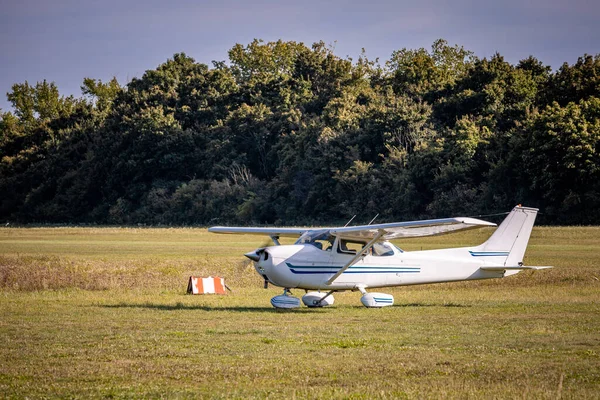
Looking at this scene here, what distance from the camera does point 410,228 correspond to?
17844 millimetres

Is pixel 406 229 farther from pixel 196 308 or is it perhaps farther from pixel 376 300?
pixel 196 308

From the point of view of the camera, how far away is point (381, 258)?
63.3 feet

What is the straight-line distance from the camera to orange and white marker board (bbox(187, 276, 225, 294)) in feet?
74.0

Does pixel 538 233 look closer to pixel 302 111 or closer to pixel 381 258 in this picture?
pixel 381 258

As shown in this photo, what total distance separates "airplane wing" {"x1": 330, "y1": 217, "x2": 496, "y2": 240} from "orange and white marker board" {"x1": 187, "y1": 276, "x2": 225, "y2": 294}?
207 inches

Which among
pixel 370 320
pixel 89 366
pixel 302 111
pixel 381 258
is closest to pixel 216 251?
pixel 381 258

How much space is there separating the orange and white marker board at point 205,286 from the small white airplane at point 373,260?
301 centimetres

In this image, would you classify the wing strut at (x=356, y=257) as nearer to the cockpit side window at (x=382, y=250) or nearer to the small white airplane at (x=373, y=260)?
the small white airplane at (x=373, y=260)

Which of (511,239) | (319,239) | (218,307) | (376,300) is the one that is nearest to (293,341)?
(376,300)

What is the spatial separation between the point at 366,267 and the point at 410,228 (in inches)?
68.5

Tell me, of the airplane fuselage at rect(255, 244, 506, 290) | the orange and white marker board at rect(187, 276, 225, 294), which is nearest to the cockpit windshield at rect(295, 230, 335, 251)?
the airplane fuselage at rect(255, 244, 506, 290)

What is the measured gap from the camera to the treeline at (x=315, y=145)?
2124 inches

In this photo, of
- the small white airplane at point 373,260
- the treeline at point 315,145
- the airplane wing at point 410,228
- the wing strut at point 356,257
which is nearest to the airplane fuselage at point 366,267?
the small white airplane at point 373,260

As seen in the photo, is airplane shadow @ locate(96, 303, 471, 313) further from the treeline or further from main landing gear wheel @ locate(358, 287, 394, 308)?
the treeline
